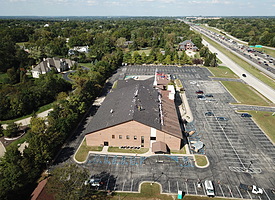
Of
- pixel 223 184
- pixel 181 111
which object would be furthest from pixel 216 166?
pixel 181 111

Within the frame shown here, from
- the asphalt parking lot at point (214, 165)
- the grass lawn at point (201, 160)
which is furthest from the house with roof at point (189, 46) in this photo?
the grass lawn at point (201, 160)

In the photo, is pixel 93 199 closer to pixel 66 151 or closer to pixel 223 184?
pixel 66 151

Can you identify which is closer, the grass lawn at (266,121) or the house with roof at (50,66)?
the grass lawn at (266,121)

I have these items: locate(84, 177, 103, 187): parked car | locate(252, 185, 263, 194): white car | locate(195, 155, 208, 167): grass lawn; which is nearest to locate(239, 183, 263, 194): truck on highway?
locate(252, 185, 263, 194): white car

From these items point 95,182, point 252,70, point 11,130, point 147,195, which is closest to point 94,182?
point 95,182

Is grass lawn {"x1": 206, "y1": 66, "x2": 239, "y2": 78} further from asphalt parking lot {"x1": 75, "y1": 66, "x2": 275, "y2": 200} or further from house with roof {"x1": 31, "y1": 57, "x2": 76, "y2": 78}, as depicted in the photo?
house with roof {"x1": 31, "y1": 57, "x2": 76, "y2": 78}


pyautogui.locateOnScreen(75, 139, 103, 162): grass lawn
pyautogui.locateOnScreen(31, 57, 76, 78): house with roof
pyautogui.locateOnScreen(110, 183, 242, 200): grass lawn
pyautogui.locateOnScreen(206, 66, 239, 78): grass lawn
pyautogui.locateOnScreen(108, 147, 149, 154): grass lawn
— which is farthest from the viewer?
pyautogui.locateOnScreen(206, 66, 239, 78): grass lawn

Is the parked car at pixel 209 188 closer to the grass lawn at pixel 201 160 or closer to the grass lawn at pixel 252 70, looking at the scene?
the grass lawn at pixel 201 160
